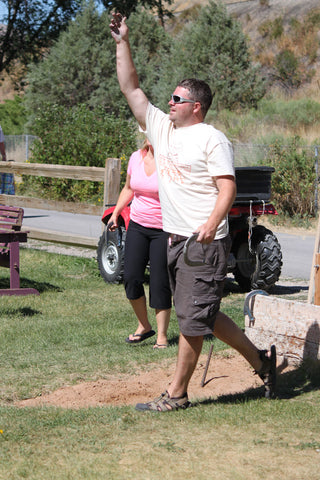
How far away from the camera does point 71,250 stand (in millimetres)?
11898

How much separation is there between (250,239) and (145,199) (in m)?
2.75

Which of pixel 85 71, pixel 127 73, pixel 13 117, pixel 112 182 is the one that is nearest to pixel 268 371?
pixel 127 73

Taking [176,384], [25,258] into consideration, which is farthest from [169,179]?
[25,258]

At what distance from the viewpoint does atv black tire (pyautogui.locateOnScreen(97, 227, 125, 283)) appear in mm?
8914

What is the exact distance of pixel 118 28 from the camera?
179 inches

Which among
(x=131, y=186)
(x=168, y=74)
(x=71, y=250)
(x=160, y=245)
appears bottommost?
(x=71, y=250)

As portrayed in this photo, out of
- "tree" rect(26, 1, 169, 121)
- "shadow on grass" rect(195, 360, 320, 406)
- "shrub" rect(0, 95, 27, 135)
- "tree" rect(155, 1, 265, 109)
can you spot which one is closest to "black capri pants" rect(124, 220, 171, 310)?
"shadow on grass" rect(195, 360, 320, 406)

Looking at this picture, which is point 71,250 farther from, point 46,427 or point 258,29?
point 258,29

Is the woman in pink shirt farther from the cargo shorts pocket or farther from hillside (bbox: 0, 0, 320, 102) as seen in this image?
hillside (bbox: 0, 0, 320, 102)

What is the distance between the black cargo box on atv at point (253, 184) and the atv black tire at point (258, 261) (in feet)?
1.34

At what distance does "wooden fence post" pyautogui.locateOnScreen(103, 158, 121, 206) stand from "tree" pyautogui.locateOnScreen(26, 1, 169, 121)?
76.0ft

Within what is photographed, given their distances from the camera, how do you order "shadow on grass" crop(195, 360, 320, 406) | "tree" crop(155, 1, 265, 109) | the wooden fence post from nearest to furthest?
"shadow on grass" crop(195, 360, 320, 406), the wooden fence post, "tree" crop(155, 1, 265, 109)

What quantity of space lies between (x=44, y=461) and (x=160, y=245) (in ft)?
8.81

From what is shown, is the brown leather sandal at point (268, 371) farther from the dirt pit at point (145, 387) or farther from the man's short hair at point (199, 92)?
the man's short hair at point (199, 92)
